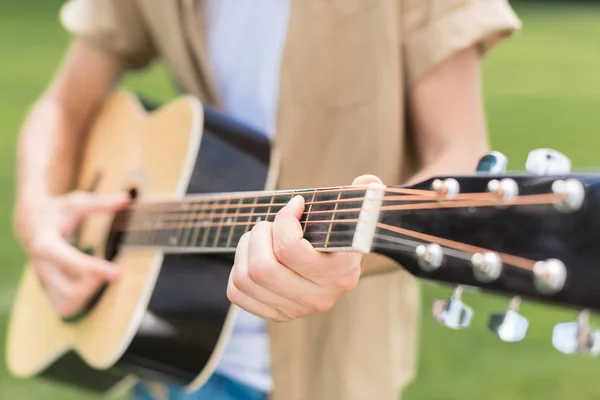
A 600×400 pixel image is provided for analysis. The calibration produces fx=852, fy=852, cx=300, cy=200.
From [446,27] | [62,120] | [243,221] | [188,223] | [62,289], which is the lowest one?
[62,289]

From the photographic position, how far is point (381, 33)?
4.30ft

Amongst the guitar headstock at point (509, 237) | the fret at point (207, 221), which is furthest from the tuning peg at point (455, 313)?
the fret at point (207, 221)

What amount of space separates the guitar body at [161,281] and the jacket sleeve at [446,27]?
1.14ft

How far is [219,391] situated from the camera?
1.56m

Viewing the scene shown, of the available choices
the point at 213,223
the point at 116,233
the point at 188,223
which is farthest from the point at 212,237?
the point at 116,233

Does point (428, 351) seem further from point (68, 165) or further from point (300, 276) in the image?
point (300, 276)

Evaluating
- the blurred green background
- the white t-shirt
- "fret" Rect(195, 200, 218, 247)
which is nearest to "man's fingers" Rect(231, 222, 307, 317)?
"fret" Rect(195, 200, 218, 247)

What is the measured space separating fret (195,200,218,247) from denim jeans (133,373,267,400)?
0.28 metres

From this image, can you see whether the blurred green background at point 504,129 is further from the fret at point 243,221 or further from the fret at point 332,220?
the fret at point 332,220

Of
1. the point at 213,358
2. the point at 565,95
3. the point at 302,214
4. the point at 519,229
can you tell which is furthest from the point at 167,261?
the point at 565,95

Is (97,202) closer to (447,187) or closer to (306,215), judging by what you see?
(306,215)

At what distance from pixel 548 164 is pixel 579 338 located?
0.55 feet

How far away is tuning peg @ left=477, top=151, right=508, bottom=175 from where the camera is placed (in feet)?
2.92

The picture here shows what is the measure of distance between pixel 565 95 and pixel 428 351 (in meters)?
5.80
